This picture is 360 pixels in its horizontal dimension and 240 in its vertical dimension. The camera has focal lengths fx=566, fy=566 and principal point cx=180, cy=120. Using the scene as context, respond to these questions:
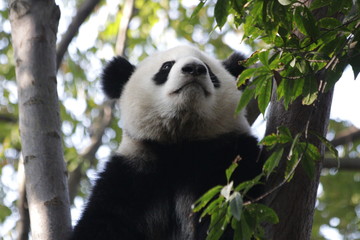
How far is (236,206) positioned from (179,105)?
253 centimetres

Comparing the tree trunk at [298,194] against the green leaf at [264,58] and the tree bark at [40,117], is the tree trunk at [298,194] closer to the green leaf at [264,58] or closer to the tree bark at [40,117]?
the green leaf at [264,58]

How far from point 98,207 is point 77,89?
286 inches

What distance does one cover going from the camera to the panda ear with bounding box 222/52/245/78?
6.18m

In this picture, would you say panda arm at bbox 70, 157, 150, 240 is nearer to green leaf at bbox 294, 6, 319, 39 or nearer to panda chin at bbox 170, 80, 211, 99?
panda chin at bbox 170, 80, 211, 99

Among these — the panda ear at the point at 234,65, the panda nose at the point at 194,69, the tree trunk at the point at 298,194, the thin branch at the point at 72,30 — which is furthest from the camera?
the thin branch at the point at 72,30

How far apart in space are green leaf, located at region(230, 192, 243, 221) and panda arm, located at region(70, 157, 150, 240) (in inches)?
91.4

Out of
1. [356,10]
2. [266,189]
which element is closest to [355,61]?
[356,10]

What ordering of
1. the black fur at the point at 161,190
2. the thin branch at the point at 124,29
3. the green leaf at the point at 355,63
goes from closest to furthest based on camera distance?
the green leaf at the point at 355,63 → the black fur at the point at 161,190 → the thin branch at the point at 124,29

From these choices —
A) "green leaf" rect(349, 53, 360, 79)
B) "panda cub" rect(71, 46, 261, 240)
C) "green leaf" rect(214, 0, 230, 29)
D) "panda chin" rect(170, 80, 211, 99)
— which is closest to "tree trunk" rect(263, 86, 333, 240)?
"green leaf" rect(349, 53, 360, 79)

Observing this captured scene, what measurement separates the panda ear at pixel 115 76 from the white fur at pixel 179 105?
0.65 ft

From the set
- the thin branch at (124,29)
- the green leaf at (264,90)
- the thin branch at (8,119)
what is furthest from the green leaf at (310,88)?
the thin branch at (8,119)

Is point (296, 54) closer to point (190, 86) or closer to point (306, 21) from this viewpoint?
point (306, 21)

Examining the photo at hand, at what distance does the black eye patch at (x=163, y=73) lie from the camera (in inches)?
225

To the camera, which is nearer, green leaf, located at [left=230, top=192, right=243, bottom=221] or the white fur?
green leaf, located at [left=230, top=192, right=243, bottom=221]
